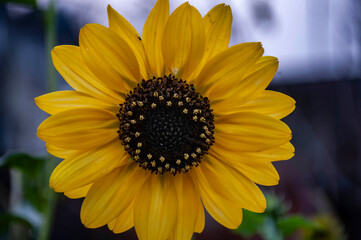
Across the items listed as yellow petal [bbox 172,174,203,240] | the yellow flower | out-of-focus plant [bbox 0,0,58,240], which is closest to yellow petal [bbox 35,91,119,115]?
the yellow flower

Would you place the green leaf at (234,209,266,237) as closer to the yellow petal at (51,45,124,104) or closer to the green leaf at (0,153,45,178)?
the yellow petal at (51,45,124,104)

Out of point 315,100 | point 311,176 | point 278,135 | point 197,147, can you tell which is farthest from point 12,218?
point 315,100

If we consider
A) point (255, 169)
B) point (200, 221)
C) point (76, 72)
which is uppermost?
point (76, 72)

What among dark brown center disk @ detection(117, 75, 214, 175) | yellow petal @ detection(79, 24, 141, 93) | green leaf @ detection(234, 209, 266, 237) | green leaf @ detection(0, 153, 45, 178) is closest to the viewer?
yellow petal @ detection(79, 24, 141, 93)

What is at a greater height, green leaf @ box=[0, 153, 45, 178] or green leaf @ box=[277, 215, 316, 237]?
green leaf @ box=[0, 153, 45, 178]

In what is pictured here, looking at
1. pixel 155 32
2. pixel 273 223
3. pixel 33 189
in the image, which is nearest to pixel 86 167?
pixel 155 32

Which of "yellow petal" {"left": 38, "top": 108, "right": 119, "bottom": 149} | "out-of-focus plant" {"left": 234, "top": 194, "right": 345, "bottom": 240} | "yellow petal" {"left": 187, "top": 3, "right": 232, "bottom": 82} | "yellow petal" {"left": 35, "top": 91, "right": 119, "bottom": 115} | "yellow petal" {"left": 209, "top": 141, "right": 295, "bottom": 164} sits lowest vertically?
"out-of-focus plant" {"left": 234, "top": 194, "right": 345, "bottom": 240}

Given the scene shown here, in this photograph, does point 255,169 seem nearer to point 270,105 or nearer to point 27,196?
point 270,105
